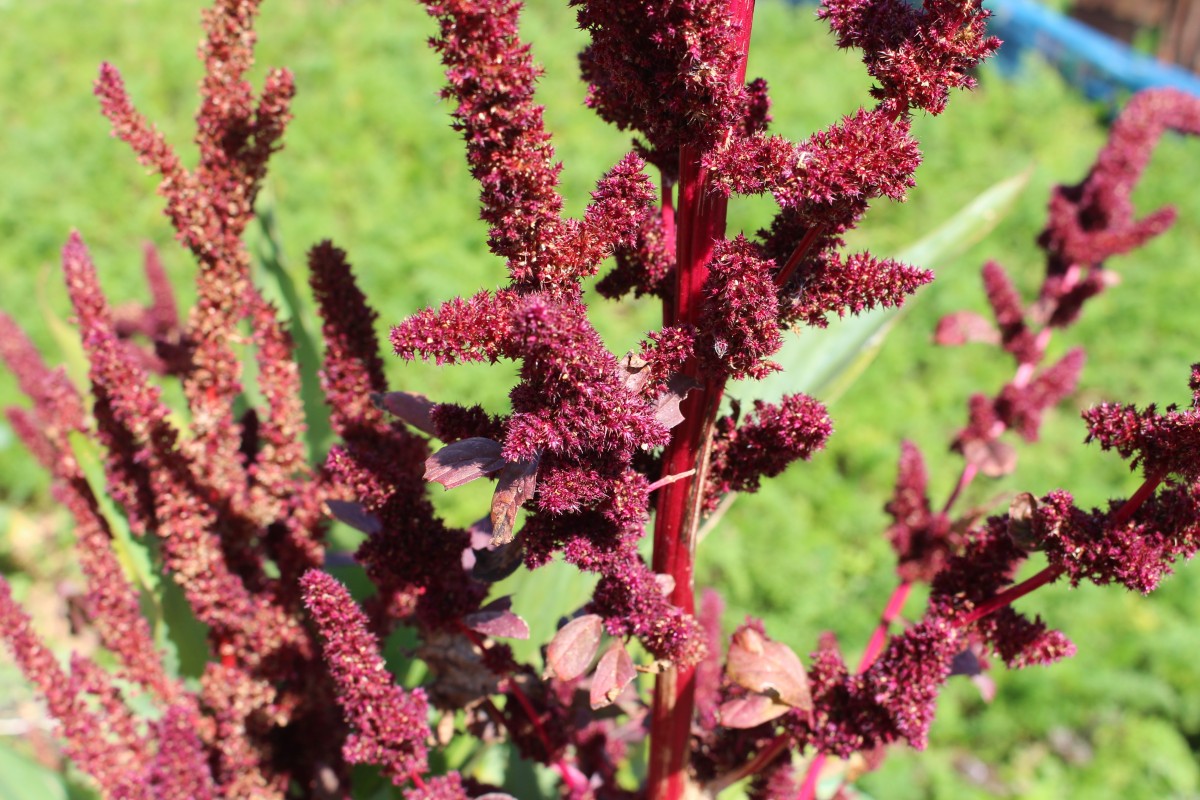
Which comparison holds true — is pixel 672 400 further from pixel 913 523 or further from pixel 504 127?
pixel 913 523

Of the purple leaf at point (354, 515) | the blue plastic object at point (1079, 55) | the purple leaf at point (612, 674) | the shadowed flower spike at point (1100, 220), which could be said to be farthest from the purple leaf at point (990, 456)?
the blue plastic object at point (1079, 55)

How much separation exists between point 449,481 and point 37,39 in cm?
592

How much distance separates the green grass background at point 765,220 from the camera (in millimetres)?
2852

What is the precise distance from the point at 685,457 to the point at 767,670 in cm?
20

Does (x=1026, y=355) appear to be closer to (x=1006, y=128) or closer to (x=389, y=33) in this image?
(x=1006, y=128)

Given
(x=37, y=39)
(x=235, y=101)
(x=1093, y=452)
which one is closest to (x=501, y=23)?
(x=235, y=101)

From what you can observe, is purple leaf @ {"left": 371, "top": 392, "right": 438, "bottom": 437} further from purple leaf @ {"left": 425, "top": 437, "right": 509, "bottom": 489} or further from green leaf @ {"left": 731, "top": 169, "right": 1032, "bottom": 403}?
green leaf @ {"left": 731, "top": 169, "right": 1032, "bottom": 403}

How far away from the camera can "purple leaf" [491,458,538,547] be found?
0.68 m

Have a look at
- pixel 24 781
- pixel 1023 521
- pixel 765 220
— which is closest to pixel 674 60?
pixel 1023 521

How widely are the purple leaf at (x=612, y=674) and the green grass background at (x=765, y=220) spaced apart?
0.98m

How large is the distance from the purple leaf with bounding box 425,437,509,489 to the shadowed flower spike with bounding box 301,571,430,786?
12 cm

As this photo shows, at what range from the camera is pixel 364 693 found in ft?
2.58

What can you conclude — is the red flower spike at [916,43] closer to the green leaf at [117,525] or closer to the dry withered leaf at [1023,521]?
the dry withered leaf at [1023,521]

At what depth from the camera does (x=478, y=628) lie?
84 centimetres
